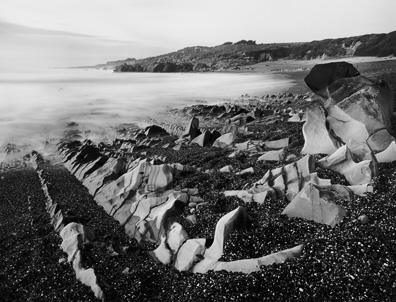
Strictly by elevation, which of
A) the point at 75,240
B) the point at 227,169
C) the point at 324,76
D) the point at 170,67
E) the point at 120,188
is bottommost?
the point at 170,67

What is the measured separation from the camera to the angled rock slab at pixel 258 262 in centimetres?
568

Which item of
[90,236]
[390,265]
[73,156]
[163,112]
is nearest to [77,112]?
[163,112]

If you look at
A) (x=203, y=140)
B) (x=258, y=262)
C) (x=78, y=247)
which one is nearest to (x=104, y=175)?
(x=78, y=247)

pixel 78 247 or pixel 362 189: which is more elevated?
pixel 362 189

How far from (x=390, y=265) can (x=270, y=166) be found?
5.54m

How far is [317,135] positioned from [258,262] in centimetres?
675

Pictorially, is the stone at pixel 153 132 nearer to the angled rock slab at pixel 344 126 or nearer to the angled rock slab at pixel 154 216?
the angled rock slab at pixel 154 216

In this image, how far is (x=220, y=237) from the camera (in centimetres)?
658

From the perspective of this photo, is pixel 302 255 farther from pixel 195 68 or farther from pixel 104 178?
pixel 195 68

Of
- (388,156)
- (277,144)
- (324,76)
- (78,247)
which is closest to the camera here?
(78,247)

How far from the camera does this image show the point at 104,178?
39.0ft

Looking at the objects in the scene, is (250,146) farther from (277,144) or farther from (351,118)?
(351,118)

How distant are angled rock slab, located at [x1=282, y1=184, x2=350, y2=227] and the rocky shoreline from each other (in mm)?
168

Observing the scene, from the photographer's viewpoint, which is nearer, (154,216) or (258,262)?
(258,262)
